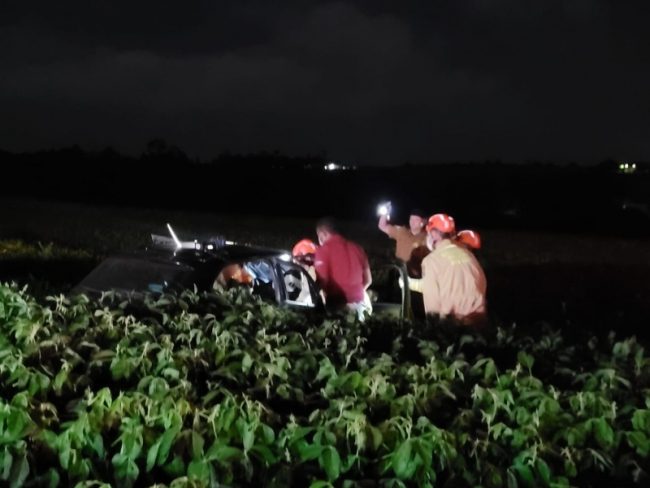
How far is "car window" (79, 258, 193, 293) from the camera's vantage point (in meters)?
7.23

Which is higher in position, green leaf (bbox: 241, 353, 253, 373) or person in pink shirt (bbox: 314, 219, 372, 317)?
green leaf (bbox: 241, 353, 253, 373)

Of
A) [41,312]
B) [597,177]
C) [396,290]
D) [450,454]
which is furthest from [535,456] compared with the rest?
[597,177]

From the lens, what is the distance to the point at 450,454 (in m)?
2.57

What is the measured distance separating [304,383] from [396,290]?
6842 millimetres

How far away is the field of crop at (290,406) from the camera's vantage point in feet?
8.07

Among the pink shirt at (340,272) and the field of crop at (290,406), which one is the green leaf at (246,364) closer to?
the field of crop at (290,406)

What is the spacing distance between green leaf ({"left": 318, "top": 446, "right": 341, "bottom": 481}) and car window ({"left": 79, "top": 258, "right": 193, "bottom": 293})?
183 inches

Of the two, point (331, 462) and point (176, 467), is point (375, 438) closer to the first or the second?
point (331, 462)

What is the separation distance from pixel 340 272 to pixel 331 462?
19.7ft

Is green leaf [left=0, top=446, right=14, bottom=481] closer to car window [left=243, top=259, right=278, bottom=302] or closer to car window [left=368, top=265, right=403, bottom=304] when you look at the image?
car window [left=243, top=259, right=278, bottom=302]

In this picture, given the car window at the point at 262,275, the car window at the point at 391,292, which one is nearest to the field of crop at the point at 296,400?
the car window at the point at 262,275

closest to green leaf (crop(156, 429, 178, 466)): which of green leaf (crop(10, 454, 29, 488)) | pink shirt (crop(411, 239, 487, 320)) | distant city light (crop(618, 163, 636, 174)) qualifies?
green leaf (crop(10, 454, 29, 488))

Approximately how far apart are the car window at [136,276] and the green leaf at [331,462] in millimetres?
4657

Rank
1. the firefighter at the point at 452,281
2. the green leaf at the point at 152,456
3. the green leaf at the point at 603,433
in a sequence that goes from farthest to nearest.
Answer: the firefighter at the point at 452,281, the green leaf at the point at 603,433, the green leaf at the point at 152,456
